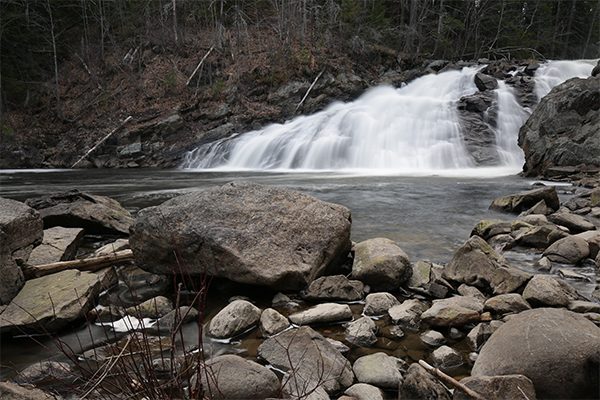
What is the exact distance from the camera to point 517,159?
590 inches

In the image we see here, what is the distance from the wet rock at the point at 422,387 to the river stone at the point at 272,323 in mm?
1123

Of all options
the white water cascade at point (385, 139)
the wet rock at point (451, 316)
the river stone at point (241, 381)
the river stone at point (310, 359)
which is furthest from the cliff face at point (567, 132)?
the river stone at point (241, 381)

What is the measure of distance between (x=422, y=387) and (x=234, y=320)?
155cm

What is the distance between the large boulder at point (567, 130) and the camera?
10.9m

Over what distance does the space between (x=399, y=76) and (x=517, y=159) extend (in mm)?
13809

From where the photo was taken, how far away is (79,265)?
12.7 feet

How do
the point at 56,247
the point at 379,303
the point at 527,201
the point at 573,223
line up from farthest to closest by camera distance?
1. the point at 527,201
2. the point at 573,223
3. the point at 56,247
4. the point at 379,303

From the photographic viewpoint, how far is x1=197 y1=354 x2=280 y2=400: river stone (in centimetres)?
201

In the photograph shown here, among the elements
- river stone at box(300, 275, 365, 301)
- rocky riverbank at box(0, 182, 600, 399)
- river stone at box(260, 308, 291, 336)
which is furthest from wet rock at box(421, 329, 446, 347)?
river stone at box(260, 308, 291, 336)

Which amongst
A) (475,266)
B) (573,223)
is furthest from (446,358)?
(573,223)

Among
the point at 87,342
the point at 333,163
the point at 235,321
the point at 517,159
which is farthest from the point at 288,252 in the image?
the point at 517,159

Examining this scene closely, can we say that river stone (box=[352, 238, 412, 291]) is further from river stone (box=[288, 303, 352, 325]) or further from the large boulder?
the large boulder

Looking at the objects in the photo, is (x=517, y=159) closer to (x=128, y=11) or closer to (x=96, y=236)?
(x=96, y=236)

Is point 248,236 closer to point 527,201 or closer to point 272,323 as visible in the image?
point 272,323
